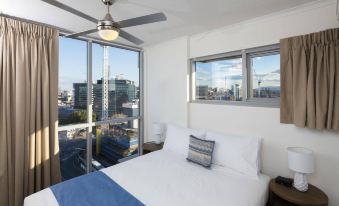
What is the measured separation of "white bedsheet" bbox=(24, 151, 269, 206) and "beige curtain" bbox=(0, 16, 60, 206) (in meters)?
0.85

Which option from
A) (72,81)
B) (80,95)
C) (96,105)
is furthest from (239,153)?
(72,81)

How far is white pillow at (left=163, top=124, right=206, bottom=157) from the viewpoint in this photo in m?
2.72

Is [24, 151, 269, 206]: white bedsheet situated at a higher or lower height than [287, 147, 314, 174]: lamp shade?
lower

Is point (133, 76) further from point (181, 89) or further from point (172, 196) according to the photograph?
point (172, 196)

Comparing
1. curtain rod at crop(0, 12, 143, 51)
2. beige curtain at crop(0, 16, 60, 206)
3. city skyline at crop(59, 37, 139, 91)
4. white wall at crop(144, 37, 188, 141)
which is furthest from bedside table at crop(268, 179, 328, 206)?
curtain rod at crop(0, 12, 143, 51)

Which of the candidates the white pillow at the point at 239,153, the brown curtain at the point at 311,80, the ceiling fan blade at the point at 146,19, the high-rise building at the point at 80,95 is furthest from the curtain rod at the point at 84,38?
the brown curtain at the point at 311,80

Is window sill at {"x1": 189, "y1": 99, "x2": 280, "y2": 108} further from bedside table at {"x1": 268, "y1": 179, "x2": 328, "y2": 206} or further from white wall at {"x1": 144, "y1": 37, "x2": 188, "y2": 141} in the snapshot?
bedside table at {"x1": 268, "y1": 179, "x2": 328, "y2": 206}

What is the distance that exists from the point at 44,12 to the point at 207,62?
7.64 ft

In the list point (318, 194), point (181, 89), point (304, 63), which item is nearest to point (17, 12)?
point (181, 89)

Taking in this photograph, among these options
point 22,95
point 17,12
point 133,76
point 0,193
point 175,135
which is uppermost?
point 17,12

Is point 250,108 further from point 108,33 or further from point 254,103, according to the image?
point 108,33

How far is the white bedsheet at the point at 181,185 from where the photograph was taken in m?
1.63

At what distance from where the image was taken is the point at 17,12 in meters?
2.16

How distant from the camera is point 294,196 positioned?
70.2 inches
